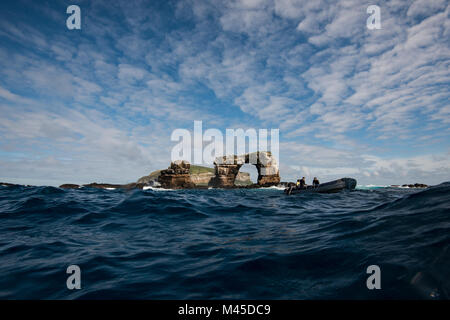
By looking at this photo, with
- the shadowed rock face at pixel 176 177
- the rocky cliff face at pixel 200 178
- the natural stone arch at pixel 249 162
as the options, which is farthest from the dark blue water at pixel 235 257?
the rocky cliff face at pixel 200 178

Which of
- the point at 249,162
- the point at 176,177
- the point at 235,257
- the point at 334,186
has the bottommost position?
the point at 235,257

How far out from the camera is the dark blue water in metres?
2.90

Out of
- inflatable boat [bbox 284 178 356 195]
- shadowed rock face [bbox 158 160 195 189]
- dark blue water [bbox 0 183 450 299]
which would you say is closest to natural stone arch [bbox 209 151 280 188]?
shadowed rock face [bbox 158 160 195 189]

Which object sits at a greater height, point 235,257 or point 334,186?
point 334,186

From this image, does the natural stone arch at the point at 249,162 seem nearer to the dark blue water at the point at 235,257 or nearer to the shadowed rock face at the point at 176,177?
the shadowed rock face at the point at 176,177

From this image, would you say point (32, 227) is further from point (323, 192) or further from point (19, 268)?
point (323, 192)

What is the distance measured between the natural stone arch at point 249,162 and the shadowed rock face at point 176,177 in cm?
1413

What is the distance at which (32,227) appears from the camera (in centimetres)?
677

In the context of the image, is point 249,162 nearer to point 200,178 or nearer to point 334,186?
point 200,178

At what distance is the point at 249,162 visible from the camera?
8500 centimetres

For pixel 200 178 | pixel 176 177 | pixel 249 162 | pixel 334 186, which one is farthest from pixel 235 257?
Result: pixel 200 178

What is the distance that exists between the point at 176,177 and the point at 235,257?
71.5 metres
